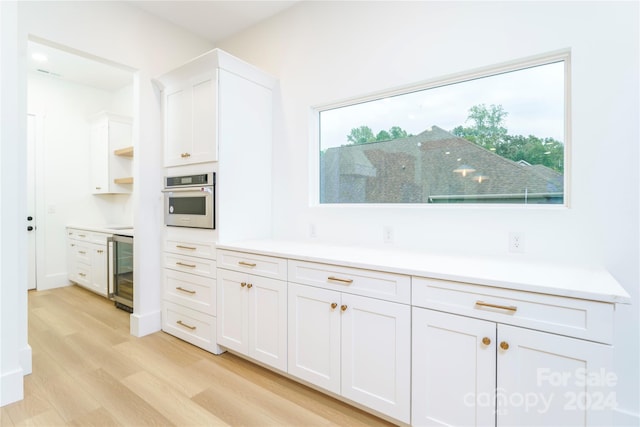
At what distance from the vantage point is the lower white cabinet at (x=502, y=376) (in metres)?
1.21

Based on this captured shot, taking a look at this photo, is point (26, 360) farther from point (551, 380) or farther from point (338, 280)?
point (551, 380)

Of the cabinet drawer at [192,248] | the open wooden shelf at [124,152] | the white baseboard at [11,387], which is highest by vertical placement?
the open wooden shelf at [124,152]

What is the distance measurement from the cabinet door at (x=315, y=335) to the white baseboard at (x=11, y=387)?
1.69m

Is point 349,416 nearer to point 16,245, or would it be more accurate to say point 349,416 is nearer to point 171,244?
point 171,244

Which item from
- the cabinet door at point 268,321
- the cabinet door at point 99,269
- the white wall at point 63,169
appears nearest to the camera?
the cabinet door at point 268,321

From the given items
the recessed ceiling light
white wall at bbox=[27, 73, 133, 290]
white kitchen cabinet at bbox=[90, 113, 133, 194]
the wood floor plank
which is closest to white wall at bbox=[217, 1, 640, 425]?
the wood floor plank

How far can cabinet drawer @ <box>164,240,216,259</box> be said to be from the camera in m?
2.61

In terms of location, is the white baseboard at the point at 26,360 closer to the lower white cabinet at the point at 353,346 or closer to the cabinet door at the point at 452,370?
the lower white cabinet at the point at 353,346

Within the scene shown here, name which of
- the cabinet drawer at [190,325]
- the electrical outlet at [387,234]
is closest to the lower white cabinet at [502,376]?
the electrical outlet at [387,234]

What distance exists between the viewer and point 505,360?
4.50 ft

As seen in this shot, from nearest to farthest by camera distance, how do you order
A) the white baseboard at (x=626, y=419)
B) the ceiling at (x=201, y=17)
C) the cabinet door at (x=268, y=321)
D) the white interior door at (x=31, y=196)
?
1. the white baseboard at (x=626, y=419)
2. the cabinet door at (x=268, y=321)
3. the ceiling at (x=201, y=17)
4. the white interior door at (x=31, y=196)

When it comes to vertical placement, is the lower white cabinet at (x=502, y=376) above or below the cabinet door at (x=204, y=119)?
below

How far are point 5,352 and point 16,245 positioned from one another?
26.1 inches

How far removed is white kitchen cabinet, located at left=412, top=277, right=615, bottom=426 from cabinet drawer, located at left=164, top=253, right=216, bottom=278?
173 cm
